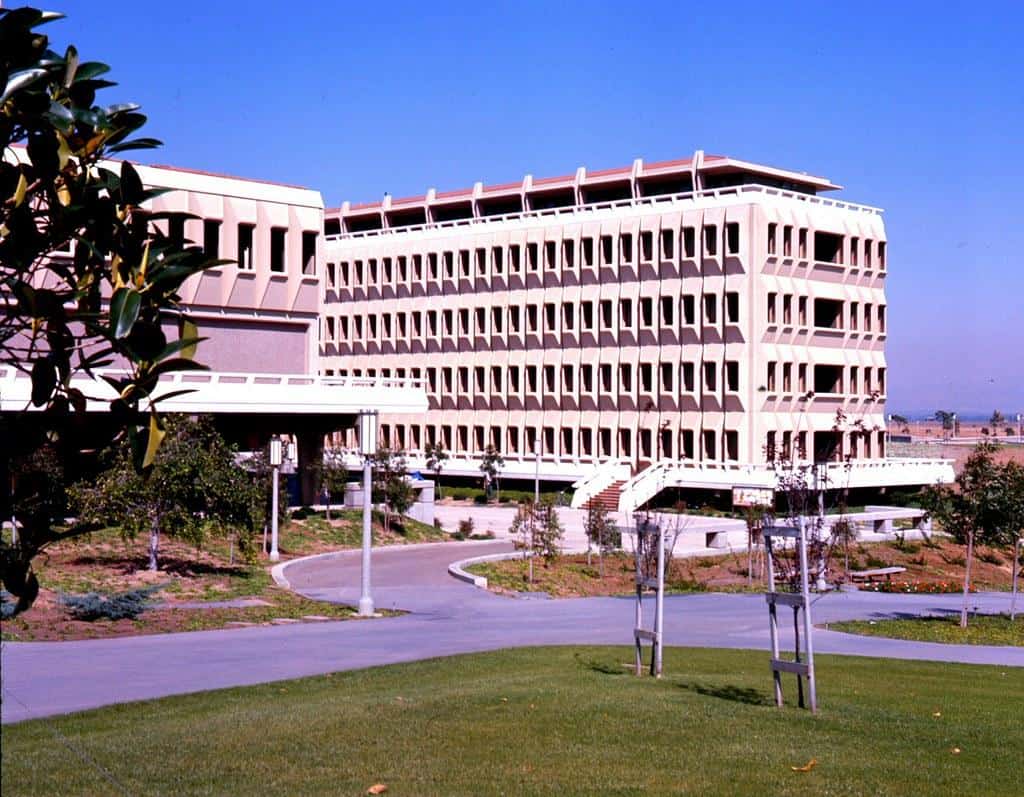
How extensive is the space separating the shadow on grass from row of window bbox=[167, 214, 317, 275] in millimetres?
34169

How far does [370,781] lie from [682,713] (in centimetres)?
432

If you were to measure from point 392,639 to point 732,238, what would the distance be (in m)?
49.5

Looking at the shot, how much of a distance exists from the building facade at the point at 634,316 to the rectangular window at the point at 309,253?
2491cm

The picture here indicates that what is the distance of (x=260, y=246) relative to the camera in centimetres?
4972

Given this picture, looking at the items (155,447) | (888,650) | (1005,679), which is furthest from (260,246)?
(155,447)

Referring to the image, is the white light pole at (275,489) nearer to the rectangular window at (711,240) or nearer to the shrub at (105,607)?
the shrub at (105,607)

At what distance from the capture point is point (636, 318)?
2918 inches

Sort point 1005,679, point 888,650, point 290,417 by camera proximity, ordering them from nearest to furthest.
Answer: point 1005,679, point 888,650, point 290,417

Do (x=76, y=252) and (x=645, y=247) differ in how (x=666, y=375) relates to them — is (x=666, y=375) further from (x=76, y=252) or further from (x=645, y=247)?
(x=76, y=252)

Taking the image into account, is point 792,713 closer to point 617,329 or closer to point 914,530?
point 914,530

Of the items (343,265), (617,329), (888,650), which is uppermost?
(343,265)

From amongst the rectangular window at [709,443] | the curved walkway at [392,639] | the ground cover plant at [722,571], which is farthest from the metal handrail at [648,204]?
the curved walkway at [392,639]

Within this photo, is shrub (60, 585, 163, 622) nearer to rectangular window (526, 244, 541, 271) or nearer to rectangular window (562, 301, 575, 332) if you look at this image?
rectangular window (562, 301, 575, 332)

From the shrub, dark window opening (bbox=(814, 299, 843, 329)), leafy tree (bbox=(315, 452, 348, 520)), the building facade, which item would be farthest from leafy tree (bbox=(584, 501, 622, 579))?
dark window opening (bbox=(814, 299, 843, 329))
